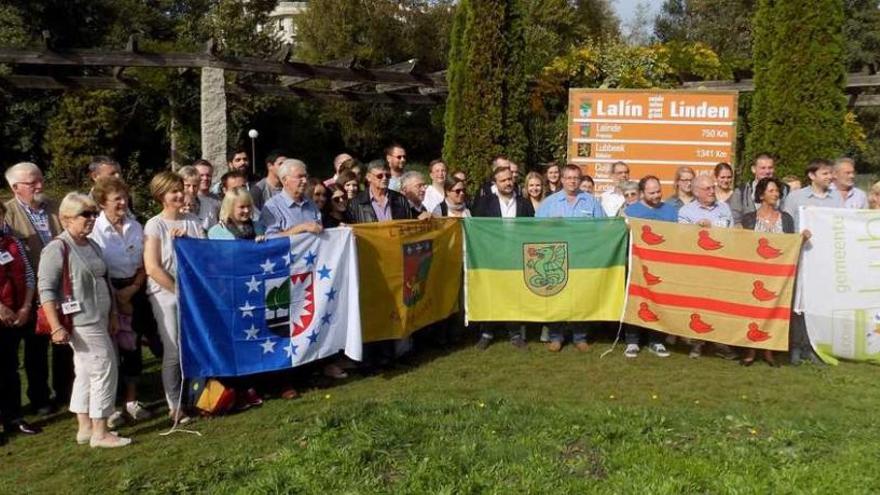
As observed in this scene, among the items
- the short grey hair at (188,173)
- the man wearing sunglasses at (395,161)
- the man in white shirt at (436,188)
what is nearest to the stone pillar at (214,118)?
the man wearing sunglasses at (395,161)

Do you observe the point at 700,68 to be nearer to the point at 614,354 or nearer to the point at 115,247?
the point at 614,354

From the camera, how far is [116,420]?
223 inches

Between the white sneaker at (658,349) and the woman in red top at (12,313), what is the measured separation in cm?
546

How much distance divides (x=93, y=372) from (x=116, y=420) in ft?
2.44

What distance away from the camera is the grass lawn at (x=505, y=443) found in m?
4.40

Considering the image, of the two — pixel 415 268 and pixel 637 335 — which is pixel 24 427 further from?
pixel 637 335

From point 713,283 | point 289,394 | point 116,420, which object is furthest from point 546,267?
point 116,420

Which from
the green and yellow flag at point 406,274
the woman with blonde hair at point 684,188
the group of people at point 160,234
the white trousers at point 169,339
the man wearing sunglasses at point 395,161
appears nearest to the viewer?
the group of people at point 160,234

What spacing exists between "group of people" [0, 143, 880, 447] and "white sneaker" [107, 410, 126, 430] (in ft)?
0.03

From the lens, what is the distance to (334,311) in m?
6.56

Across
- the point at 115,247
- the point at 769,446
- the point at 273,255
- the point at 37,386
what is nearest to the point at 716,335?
the point at 769,446

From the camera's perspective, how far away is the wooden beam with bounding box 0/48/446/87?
10.9 m

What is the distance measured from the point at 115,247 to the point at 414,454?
266cm

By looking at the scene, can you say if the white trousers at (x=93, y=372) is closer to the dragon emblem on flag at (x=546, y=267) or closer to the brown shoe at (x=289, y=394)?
the brown shoe at (x=289, y=394)
